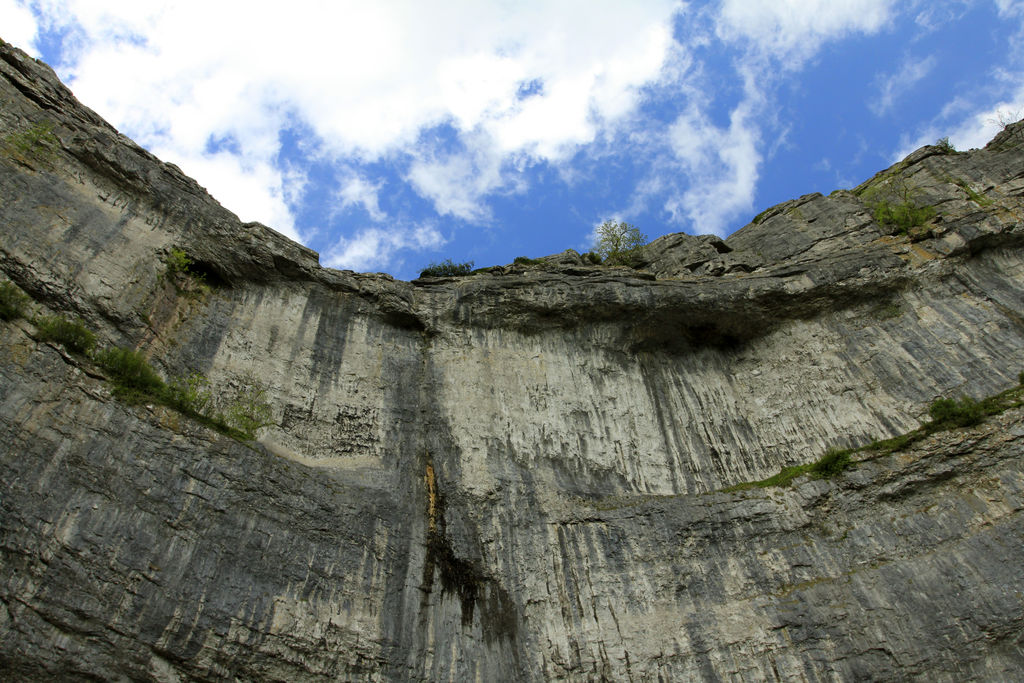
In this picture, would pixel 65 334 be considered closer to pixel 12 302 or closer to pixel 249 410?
pixel 12 302

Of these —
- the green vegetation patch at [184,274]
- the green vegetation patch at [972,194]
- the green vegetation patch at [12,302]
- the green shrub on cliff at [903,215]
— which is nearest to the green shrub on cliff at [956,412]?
the green shrub on cliff at [903,215]

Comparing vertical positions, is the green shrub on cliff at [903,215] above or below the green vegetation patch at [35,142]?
above

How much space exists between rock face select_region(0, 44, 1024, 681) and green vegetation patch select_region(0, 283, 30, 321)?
0.22 meters

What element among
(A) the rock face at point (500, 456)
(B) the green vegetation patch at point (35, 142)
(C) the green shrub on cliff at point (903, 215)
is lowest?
(A) the rock face at point (500, 456)

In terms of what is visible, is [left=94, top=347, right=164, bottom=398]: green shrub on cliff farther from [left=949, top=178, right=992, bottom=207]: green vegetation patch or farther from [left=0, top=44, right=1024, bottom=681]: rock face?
[left=949, top=178, right=992, bottom=207]: green vegetation patch

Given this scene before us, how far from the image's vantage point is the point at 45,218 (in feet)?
44.3

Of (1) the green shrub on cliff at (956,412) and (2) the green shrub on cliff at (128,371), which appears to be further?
(1) the green shrub on cliff at (956,412)

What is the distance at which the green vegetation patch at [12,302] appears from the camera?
11.6m

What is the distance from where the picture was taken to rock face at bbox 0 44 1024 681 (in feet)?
35.6

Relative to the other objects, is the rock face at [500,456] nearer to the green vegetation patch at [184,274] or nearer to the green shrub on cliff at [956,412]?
the green vegetation patch at [184,274]

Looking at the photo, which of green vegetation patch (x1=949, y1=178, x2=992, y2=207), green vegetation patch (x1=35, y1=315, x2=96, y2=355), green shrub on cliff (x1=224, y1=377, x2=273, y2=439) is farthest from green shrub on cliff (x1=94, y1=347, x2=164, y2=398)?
green vegetation patch (x1=949, y1=178, x2=992, y2=207)

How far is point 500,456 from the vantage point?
15.3m

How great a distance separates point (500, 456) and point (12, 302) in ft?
33.0

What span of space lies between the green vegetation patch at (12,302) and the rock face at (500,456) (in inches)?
8.6
